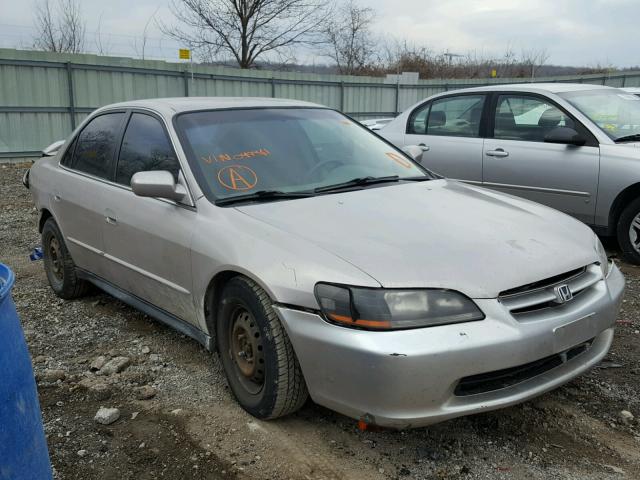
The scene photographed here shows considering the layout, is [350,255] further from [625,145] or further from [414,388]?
[625,145]

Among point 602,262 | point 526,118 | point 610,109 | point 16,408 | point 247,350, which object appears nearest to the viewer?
point 16,408

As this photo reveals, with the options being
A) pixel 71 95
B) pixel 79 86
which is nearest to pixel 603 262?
pixel 71 95

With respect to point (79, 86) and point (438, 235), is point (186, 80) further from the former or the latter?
point (438, 235)

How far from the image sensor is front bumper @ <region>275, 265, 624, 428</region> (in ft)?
7.41

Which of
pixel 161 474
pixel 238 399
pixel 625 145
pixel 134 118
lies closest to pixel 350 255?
pixel 238 399

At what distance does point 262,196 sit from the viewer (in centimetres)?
316

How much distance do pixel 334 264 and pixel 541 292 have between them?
0.89m

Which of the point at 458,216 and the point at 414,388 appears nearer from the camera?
the point at 414,388

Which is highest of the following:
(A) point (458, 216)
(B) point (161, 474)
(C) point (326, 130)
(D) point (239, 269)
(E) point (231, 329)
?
(C) point (326, 130)

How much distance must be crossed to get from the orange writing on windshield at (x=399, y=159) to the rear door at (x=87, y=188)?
72.4 inches

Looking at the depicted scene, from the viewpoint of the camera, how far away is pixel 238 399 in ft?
9.76

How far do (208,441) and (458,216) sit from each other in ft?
5.33

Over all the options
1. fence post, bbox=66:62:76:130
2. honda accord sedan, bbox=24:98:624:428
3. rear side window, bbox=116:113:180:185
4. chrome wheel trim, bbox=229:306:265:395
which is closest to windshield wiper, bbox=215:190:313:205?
honda accord sedan, bbox=24:98:624:428

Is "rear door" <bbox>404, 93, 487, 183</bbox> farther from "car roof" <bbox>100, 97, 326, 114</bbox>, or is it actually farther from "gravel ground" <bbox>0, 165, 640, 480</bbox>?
"gravel ground" <bbox>0, 165, 640, 480</bbox>
